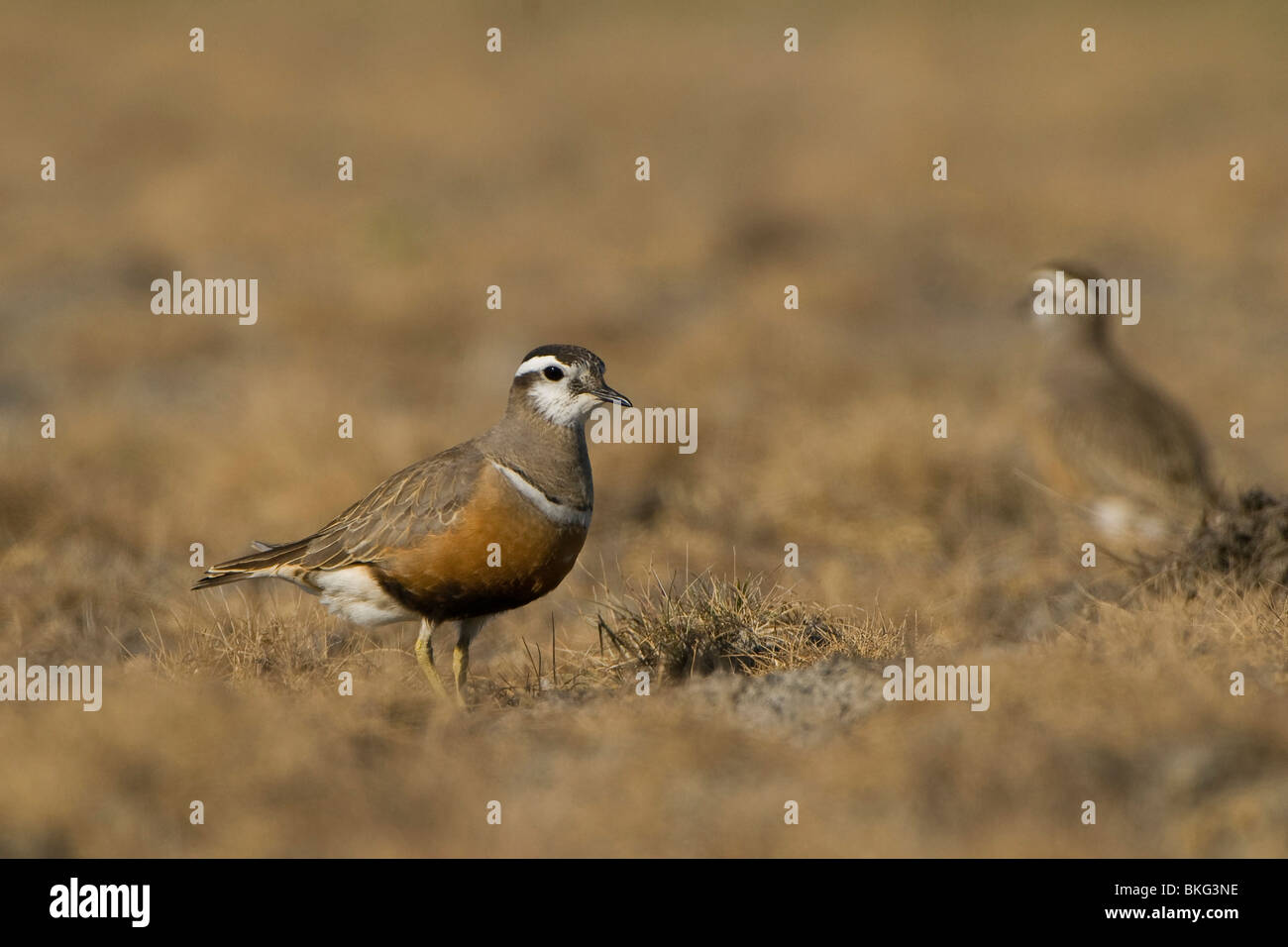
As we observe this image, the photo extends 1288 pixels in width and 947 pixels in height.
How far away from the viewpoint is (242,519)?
36.4 feet

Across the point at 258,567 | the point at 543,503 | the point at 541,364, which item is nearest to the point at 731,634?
the point at 543,503

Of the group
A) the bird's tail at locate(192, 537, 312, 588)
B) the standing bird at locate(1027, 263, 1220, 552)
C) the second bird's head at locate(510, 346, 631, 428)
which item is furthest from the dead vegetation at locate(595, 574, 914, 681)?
the standing bird at locate(1027, 263, 1220, 552)

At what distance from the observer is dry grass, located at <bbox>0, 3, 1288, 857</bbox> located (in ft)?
17.0

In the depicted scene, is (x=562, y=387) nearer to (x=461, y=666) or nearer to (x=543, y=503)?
(x=543, y=503)

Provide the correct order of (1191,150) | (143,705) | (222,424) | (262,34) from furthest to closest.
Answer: (262,34) → (1191,150) → (222,424) → (143,705)

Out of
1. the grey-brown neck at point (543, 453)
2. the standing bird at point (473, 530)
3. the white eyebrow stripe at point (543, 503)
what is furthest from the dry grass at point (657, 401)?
the grey-brown neck at point (543, 453)

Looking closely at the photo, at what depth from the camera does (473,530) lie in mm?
6879

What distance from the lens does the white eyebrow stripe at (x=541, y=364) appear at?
739 cm

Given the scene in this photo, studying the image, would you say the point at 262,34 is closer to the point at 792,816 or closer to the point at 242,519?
the point at 242,519

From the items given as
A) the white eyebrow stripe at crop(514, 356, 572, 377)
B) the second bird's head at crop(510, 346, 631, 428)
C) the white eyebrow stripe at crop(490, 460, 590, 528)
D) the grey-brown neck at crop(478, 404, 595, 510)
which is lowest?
the white eyebrow stripe at crop(490, 460, 590, 528)

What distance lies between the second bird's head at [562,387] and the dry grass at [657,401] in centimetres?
103

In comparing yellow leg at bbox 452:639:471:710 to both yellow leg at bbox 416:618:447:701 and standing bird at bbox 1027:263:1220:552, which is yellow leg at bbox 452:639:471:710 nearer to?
yellow leg at bbox 416:618:447:701

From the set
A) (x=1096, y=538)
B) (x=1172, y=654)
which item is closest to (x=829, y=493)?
(x=1096, y=538)

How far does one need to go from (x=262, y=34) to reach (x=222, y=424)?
2239 centimetres
